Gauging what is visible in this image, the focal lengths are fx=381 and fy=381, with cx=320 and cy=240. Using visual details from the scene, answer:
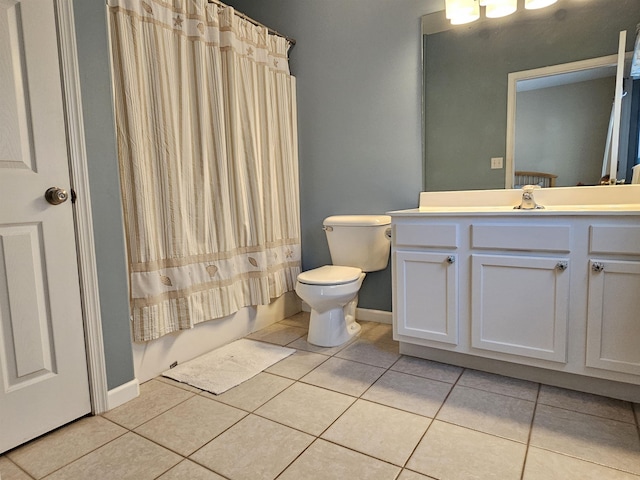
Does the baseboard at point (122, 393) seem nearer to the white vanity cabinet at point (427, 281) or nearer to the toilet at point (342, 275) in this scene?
the toilet at point (342, 275)

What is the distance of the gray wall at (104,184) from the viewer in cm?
151

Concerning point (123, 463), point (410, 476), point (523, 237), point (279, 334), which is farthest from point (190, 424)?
point (523, 237)

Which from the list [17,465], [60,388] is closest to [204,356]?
[60,388]

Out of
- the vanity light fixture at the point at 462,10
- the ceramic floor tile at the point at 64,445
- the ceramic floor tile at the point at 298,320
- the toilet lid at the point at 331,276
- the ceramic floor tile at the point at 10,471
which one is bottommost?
the ceramic floor tile at the point at 298,320

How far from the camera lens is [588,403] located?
1577 mm

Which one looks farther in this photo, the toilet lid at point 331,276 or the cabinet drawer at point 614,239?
the toilet lid at point 331,276

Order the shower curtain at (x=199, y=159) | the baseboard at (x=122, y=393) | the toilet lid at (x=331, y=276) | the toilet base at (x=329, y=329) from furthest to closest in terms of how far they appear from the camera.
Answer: the toilet base at (x=329, y=329) < the toilet lid at (x=331, y=276) < the shower curtain at (x=199, y=159) < the baseboard at (x=122, y=393)

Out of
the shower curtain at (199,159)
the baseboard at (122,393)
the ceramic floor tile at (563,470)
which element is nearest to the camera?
the ceramic floor tile at (563,470)

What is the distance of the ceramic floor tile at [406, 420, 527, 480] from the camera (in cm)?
120

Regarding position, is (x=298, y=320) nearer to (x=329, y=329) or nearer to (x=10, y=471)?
(x=329, y=329)

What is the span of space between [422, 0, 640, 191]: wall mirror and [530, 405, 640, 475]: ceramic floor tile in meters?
1.14

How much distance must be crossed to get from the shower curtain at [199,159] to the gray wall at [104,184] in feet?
0.34

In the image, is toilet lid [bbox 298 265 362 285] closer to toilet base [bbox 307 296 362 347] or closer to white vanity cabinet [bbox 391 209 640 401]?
toilet base [bbox 307 296 362 347]

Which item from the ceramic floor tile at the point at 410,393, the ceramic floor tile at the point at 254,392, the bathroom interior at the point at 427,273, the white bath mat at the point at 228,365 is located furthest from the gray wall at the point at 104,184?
the ceramic floor tile at the point at 410,393
